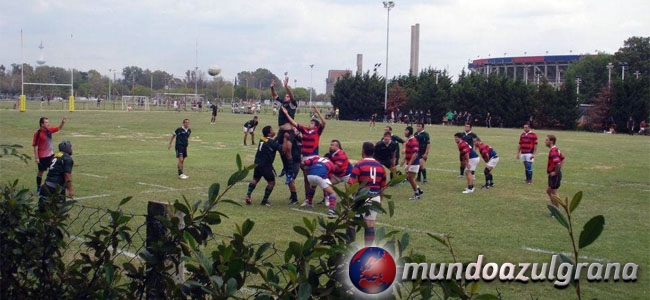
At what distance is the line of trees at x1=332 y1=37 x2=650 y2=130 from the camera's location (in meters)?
55.8

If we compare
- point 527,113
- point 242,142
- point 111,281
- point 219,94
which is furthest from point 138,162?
point 219,94

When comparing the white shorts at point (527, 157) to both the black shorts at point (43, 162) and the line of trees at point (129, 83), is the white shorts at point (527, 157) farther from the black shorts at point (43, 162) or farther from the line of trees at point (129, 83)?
the line of trees at point (129, 83)

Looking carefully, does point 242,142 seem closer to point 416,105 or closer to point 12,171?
point 12,171

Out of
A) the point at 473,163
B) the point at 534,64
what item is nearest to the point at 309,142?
the point at 473,163

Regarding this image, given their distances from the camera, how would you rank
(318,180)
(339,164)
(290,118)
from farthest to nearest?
(290,118) < (339,164) < (318,180)

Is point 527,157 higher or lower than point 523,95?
lower

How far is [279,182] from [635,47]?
78618mm

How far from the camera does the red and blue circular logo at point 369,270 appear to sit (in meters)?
2.66

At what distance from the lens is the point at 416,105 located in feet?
220

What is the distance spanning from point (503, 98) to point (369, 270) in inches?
2423

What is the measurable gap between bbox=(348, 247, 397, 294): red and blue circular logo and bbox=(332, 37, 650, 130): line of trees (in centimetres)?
5785

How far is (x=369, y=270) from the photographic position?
8.72 ft

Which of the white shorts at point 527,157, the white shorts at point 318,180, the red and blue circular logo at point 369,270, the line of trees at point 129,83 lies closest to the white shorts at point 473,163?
the white shorts at point 527,157

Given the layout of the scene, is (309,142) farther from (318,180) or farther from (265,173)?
(318,180)
